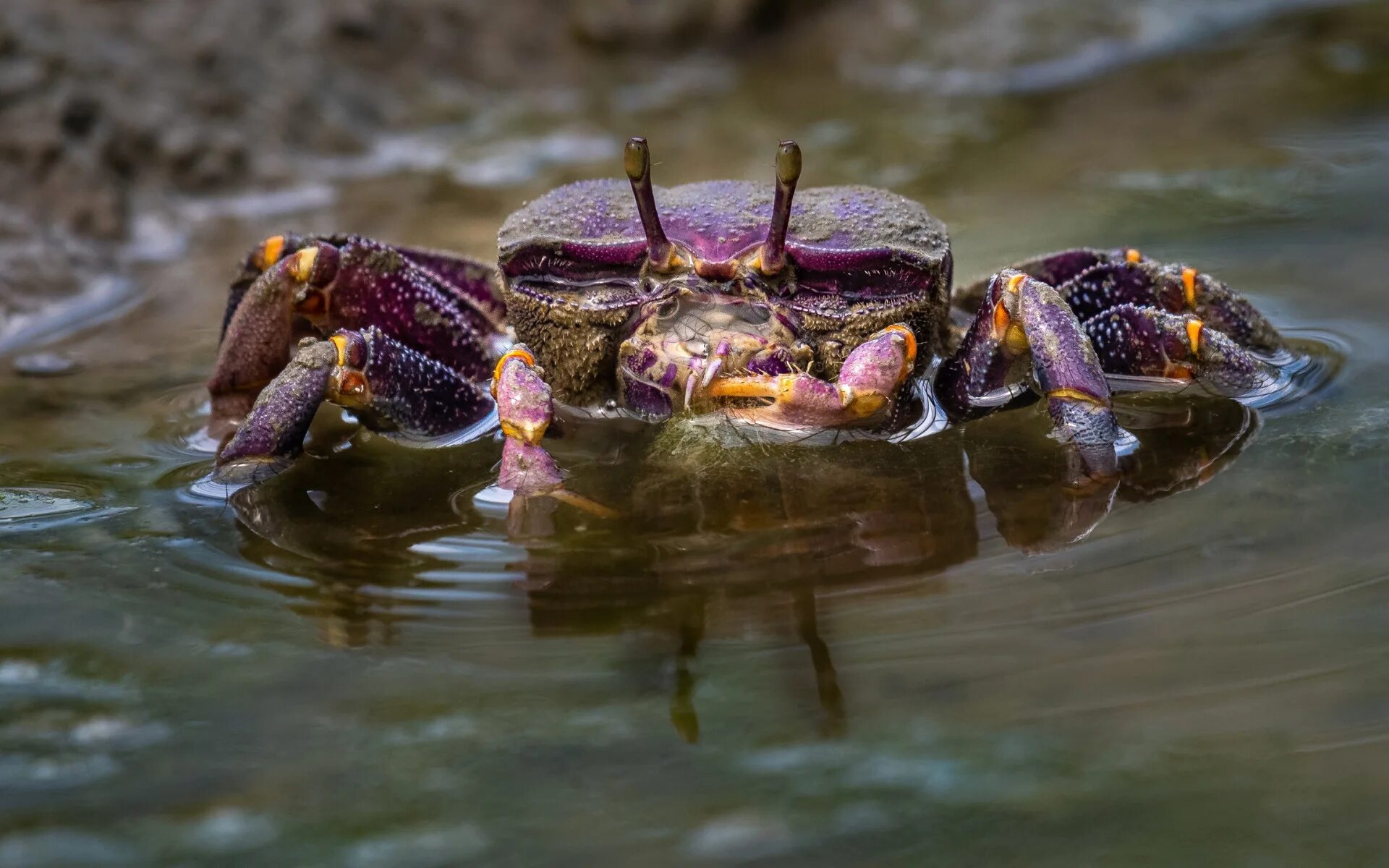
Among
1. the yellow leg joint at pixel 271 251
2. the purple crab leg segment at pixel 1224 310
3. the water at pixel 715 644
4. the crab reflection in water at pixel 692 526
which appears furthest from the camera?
the yellow leg joint at pixel 271 251

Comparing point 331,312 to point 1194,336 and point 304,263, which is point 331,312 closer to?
point 304,263

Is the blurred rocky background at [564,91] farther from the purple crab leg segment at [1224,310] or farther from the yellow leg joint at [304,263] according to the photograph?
the purple crab leg segment at [1224,310]

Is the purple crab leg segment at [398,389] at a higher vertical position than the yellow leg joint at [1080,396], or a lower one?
higher

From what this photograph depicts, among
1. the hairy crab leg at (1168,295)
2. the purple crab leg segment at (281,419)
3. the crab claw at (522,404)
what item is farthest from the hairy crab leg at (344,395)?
the hairy crab leg at (1168,295)

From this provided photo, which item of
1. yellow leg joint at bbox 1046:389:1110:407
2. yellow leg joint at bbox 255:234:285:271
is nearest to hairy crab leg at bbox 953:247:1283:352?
yellow leg joint at bbox 1046:389:1110:407

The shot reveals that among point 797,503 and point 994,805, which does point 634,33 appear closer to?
point 797,503

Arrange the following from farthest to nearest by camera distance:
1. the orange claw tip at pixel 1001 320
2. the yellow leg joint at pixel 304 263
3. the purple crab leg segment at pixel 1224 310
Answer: the yellow leg joint at pixel 304 263, the purple crab leg segment at pixel 1224 310, the orange claw tip at pixel 1001 320

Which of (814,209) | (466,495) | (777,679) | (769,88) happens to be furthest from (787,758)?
(769,88)
